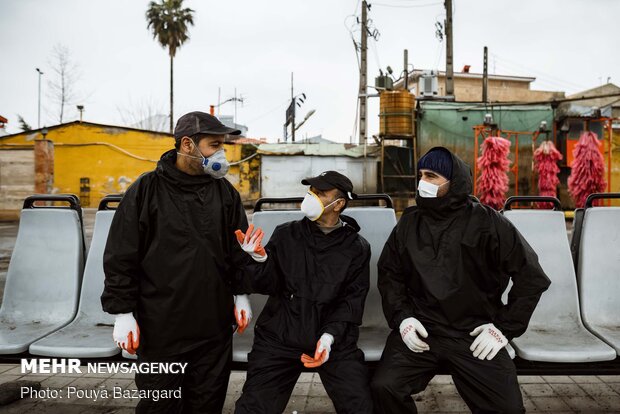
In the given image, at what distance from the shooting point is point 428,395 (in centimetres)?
345

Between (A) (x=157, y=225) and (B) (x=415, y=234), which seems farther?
(B) (x=415, y=234)

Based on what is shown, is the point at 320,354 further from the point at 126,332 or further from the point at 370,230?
the point at 370,230

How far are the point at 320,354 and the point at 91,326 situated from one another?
5.95ft

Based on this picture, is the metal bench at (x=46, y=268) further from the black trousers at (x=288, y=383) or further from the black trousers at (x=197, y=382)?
the black trousers at (x=288, y=383)

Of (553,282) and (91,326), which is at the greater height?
(553,282)

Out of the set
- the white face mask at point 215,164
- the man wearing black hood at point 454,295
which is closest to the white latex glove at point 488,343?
the man wearing black hood at point 454,295

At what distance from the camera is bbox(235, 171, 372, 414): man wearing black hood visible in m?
2.54

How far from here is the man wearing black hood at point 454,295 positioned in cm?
249

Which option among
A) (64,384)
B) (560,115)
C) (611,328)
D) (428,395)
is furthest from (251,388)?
(560,115)

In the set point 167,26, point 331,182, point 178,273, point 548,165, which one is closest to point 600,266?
point 331,182

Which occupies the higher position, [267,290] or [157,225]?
[157,225]

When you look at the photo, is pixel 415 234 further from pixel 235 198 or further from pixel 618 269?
pixel 618 269

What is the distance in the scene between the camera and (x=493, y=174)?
8.55 metres

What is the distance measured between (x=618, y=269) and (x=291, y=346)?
2441 mm
